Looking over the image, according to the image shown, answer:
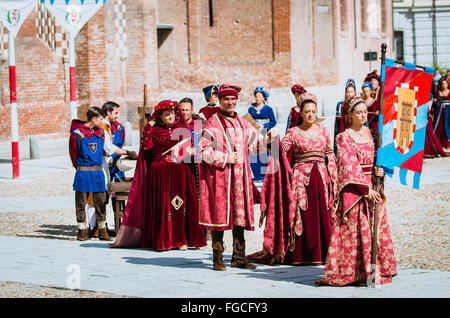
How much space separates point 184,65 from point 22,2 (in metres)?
16.5

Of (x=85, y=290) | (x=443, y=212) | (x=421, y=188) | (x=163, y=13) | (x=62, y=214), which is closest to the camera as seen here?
(x=85, y=290)

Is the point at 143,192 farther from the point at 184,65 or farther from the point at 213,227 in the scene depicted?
the point at 184,65

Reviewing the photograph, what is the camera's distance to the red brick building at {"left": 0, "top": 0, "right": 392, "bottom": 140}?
1043 inches

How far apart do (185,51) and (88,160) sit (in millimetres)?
23814

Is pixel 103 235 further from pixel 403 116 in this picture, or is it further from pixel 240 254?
pixel 403 116

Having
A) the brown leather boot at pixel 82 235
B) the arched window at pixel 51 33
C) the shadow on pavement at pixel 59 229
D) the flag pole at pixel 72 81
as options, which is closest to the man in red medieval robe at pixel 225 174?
the brown leather boot at pixel 82 235

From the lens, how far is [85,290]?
23.9 feet

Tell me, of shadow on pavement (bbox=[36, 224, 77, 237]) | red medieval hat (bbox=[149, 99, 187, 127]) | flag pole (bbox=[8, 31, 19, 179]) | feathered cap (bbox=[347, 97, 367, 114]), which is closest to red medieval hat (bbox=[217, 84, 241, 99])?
feathered cap (bbox=[347, 97, 367, 114])

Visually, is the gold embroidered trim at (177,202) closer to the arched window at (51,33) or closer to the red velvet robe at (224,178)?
the red velvet robe at (224,178)

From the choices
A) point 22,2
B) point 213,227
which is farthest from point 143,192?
point 22,2

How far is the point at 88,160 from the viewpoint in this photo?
10.5 metres

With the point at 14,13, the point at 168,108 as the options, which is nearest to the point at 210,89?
the point at 168,108

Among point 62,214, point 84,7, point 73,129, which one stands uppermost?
point 84,7

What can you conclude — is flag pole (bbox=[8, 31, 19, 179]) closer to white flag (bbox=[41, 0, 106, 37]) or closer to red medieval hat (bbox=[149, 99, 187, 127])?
white flag (bbox=[41, 0, 106, 37])
